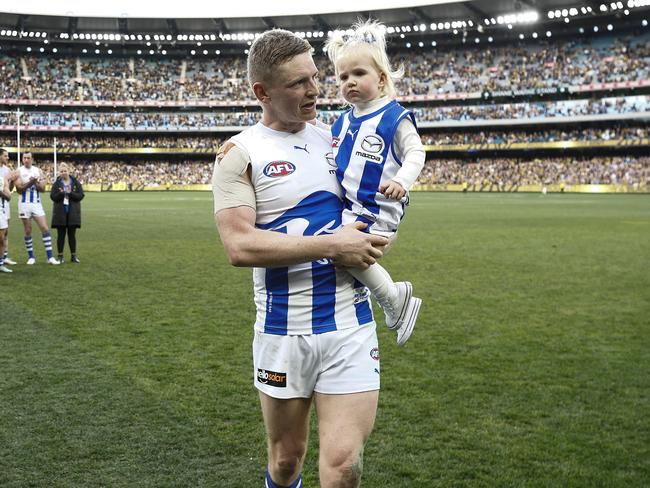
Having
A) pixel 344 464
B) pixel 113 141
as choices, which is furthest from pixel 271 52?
pixel 113 141

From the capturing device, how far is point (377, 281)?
3.35 metres

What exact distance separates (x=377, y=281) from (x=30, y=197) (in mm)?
13176

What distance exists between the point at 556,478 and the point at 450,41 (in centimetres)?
7455

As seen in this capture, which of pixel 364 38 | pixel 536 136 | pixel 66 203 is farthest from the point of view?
pixel 536 136

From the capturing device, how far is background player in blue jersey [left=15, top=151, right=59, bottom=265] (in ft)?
46.1

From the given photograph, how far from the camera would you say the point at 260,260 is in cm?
298

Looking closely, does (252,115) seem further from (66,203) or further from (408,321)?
(408,321)

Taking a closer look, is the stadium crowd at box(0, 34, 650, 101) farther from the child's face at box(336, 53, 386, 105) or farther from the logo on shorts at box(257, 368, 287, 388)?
the logo on shorts at box(257, 368, 287, 388)

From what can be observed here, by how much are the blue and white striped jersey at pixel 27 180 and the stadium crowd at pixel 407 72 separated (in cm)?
5791

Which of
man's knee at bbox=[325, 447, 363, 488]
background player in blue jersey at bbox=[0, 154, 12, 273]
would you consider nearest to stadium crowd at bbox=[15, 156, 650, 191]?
background player in blue jersey at bbox=[0, 154, 12, 273]

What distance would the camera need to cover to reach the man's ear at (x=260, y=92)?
3153 mm

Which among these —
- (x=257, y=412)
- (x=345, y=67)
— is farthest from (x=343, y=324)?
(x=257, y=412)

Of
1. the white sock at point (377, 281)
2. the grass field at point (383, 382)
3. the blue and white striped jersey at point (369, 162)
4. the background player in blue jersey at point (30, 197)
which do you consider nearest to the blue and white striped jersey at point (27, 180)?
the background player in blue jersey at point (30, 197)

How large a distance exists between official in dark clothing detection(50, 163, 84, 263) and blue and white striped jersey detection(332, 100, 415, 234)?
1235 centimetres
